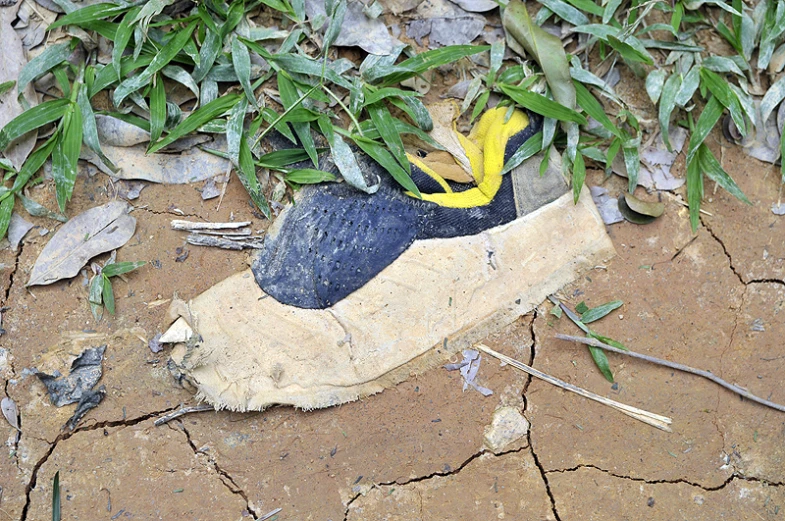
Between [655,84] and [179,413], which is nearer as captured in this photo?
[179,413]

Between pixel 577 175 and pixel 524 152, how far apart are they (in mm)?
182

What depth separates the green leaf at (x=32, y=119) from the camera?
1.95 metres

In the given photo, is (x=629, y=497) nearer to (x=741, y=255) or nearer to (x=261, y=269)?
(x=741, y=255)

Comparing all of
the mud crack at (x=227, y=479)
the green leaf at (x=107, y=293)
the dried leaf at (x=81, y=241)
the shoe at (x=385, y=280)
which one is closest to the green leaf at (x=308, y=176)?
the shoe at (x=385, y=280)

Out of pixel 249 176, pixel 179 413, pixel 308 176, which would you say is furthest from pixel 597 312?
pixel 179 413

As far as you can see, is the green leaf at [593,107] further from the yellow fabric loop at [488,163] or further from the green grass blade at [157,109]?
the green grass blade at [157,109]

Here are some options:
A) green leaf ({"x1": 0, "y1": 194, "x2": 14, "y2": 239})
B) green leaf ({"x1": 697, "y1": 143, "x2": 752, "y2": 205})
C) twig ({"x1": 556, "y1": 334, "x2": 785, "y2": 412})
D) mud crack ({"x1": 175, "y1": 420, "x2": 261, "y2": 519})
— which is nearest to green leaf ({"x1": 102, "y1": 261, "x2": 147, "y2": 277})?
green leaf ({"x1": 0, "y1": 194, "x2": 14, "y2": 239})

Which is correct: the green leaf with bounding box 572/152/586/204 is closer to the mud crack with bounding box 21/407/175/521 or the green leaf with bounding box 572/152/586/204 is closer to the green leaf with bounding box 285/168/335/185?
the green leaf with bounding box 285/168/335/185

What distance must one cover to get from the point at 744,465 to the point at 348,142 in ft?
5.20

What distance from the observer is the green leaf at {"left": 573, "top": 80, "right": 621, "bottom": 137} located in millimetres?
2043

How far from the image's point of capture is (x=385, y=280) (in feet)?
6.66

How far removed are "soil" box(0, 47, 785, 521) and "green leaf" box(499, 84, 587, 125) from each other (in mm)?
403

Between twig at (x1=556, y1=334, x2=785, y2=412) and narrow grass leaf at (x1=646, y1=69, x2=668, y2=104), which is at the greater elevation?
narrow grass leaf at (x1=646, y1=69, x2=668, y2=104)

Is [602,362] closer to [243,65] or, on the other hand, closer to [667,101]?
[667,101]
